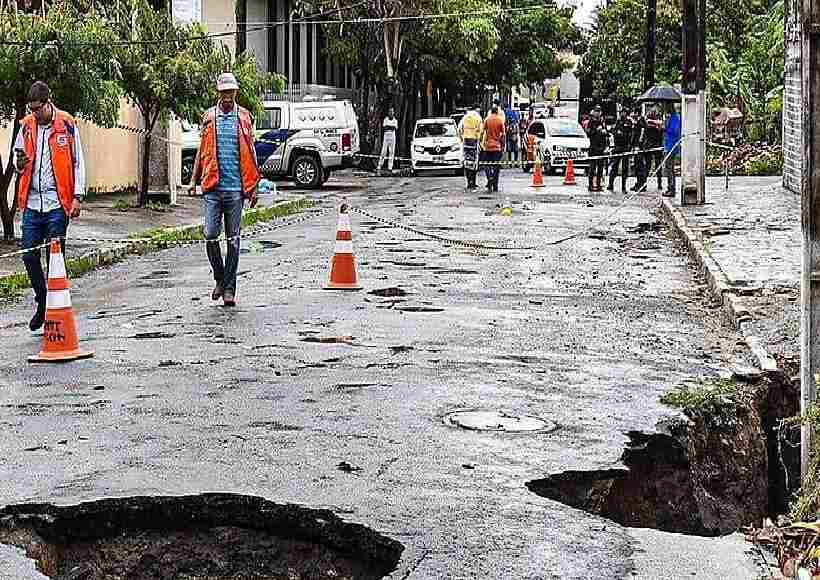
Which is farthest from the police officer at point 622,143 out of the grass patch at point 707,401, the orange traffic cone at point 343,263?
the grass patch at point 707,401

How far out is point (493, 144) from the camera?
31422mm

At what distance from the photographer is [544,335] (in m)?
10.9

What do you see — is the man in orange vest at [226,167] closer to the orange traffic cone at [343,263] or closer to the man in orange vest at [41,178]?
the man in orange vest at [41,178]

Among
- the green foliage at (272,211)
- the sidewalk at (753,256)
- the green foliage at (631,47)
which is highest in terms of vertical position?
the green foliage at (631,47)

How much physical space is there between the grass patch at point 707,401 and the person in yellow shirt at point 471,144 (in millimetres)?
23515

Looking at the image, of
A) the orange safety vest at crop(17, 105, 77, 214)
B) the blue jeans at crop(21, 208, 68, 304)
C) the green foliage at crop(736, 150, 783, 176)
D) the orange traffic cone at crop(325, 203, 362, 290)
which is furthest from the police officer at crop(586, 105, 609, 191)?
the blue jeans at crop(21, 208, 68, 304)

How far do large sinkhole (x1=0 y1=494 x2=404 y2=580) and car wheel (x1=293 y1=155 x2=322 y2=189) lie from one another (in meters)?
28.9

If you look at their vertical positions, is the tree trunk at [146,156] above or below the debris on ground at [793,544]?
above

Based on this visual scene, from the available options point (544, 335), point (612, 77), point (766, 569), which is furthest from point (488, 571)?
point (612, 77)

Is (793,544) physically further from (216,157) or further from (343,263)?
(343,263)

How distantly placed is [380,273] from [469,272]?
97 cm

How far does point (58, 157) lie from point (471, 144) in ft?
74.0

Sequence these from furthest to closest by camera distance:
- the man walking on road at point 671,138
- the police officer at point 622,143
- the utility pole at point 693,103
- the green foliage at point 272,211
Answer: the police officer at point 622,143
the man walking on road at point 671,138
the utility pole at point 693,103
the green foliage at point 272,211

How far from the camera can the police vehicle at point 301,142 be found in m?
34.8
